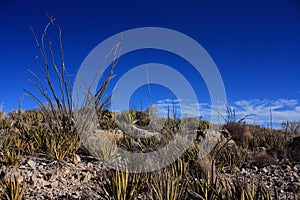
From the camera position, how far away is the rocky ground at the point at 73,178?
16.7 feet

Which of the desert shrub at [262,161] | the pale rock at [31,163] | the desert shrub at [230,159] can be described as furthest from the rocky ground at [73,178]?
the desert shrub at [262,161]

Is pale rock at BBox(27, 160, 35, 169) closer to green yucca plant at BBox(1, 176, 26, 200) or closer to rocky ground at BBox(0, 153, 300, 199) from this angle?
rocky ground at BBox(0, 153, 300, 199)

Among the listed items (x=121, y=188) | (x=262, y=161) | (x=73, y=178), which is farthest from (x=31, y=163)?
(x=262, y=161)

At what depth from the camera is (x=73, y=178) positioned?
5910 millimetres

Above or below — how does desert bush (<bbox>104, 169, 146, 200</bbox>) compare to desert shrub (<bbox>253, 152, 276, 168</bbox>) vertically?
below

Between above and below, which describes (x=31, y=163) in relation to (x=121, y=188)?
above

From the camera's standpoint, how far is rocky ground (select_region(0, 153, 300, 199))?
16.7 feet

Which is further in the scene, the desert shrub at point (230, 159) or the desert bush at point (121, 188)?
the desert shrub at point (230, 159)

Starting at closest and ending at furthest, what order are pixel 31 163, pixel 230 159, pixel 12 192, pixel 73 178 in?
pixel 12 192 < pixel 73 178 < pixel 31 163 < pixel 230 159

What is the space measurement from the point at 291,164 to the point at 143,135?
15.2 feet

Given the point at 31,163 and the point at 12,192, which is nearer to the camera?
the point at 12,192

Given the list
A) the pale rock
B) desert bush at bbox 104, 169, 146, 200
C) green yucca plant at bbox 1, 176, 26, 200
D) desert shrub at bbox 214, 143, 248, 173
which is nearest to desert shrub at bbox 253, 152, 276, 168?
desert shrub at bbox 214, 143, 248, 173

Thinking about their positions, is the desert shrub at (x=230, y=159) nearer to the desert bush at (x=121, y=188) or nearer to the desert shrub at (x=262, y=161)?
the desert shrub at (x=262, y=161)

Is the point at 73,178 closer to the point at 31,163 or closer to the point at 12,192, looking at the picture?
the point at 31,163
